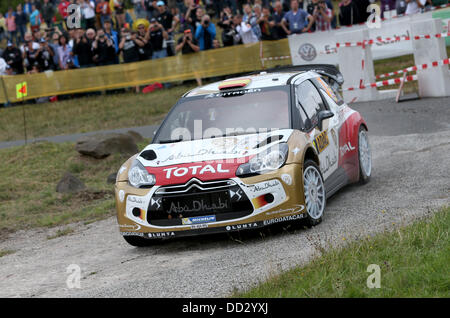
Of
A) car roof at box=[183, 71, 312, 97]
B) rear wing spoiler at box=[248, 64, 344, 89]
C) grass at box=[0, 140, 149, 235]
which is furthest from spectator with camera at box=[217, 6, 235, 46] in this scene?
car roof at box=[183, 71, 312, 97]

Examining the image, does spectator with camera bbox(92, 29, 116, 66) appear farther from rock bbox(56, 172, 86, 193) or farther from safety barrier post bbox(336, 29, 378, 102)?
rock bbox(56, 172, 86, 193)

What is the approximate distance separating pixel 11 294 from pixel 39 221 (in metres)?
4.48

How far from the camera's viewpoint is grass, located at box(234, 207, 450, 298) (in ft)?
17.7

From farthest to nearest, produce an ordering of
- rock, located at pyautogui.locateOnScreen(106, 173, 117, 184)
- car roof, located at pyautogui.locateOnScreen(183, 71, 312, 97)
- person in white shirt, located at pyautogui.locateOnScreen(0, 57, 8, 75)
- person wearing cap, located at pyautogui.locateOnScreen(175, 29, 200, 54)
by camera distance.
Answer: person in white shirt, located at pyautogui.locateOnScreen(0, 57, 8, 75)
person wearing cap, located at pyautogui.locateOnScreen(175, 29, 200, 54)
rock, located at pyautogui.locateOnScreen(106, 173, 117, 184)
car roof, located at pyautogui.locateOnScreen(183, 71, 312, 97)

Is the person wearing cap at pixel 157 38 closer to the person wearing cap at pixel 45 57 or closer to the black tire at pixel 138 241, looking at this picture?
the person wearing cap at pixel 45 57

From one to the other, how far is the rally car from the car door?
14mm

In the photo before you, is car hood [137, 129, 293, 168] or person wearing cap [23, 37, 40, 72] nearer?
car hood [137, 129, 293, 168]

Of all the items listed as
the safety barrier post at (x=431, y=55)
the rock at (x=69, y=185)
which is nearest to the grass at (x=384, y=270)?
the rock at (x=69, y=185)

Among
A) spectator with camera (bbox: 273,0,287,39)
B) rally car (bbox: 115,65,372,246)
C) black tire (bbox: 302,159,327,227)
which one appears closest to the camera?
rally car (bbox: 115,65,372,246)

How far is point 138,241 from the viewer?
837 centimetres

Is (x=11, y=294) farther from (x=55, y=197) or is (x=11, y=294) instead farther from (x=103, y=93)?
(x=103, y=93)

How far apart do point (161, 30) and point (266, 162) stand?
1691 cm

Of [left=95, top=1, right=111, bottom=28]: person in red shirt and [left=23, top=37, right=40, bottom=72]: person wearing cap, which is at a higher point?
[left=95, top=1, right=111, bottom=28]: person in red shirt

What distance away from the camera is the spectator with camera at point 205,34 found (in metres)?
23.5
